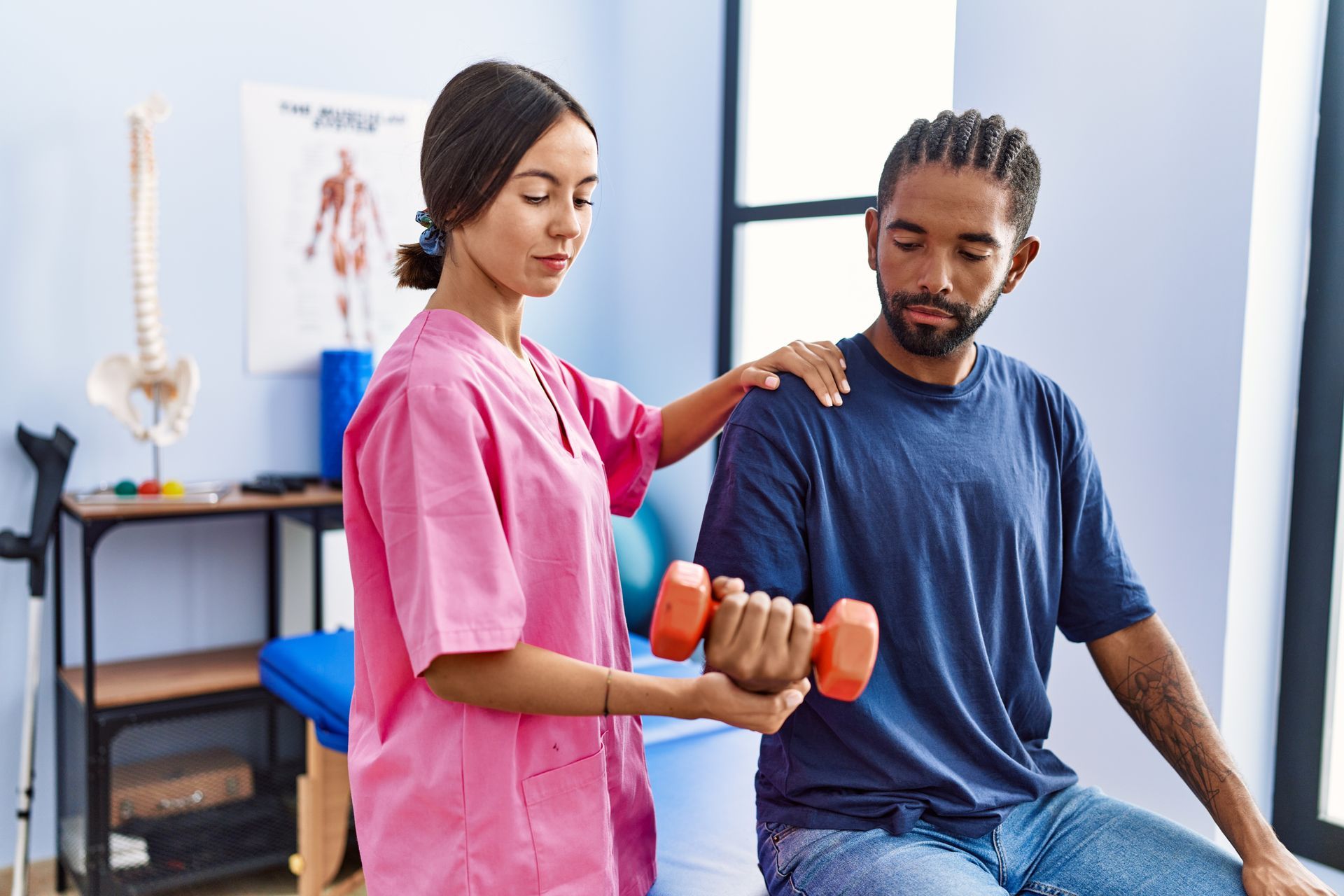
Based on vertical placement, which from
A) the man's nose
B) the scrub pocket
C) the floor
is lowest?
the floor

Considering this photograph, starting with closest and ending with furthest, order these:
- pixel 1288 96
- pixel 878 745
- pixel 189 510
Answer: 1. pixel 878 745
2. pixel 1288 96
3. pixel 189 510

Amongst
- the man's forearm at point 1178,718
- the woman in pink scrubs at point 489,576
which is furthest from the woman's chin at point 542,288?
the man's forearm at point 1178,718

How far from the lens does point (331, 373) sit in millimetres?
2725

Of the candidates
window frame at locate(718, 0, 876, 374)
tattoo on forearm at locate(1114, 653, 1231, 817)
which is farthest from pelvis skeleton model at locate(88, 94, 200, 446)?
tattoo on forearm at locate(1114, 653, 1231, 817)

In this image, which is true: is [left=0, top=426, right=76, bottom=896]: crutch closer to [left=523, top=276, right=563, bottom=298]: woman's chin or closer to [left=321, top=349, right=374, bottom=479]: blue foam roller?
[left=321, top=349, right=374, bottom=479]: blue foam roller

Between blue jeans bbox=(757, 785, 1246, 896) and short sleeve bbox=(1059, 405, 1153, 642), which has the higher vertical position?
short sleeve bbox=(1059, 405, 1153, 642)

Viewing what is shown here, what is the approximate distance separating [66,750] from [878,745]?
210 cm

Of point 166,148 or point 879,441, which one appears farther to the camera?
point 166,148

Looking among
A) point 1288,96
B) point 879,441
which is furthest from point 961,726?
point 1288,96

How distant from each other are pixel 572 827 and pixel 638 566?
1728mm

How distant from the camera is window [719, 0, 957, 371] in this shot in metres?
2.59

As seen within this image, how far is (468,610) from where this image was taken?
3.09 feet

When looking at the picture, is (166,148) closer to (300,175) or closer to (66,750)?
→ (300,175)

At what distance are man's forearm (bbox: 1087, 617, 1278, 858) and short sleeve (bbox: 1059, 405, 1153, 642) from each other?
0.09ft
